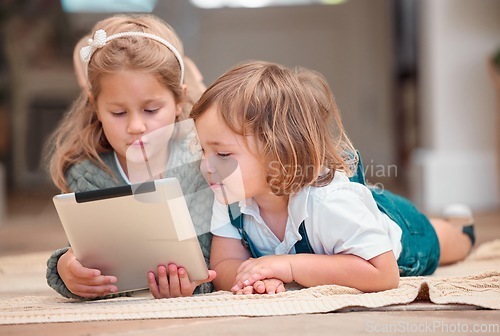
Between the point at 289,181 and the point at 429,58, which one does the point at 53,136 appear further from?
the point at 429,58

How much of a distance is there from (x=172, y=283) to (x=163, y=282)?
0.01 meters

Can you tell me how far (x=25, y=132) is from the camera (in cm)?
636

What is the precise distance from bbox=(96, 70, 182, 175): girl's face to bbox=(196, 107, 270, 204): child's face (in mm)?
→ 194

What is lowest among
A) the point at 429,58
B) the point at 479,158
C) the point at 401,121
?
the point at 401,121

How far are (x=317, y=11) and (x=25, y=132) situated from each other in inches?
92.9

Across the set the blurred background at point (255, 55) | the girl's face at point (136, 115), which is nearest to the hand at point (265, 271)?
the girl's face at point (136, 115)

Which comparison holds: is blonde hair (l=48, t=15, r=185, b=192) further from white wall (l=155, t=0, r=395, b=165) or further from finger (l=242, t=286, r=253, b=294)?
white wall (l=155, t=0, r=395, b=165)

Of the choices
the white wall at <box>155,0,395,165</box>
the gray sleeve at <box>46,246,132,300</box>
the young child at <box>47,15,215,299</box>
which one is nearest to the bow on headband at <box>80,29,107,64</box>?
the young child at <box>47,15,215,299</box>

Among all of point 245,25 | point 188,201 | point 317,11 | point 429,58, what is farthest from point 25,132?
point 188,201

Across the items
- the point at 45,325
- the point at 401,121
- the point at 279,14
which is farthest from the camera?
the point at 401,121

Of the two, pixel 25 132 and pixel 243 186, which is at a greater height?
pixel 243 186

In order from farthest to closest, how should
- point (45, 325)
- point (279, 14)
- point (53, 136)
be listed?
point (279, 14)
point (53, 136)
point (45, 325)

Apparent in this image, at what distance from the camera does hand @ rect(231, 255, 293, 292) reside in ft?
4.48

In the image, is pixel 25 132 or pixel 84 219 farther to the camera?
pixel 25 132
